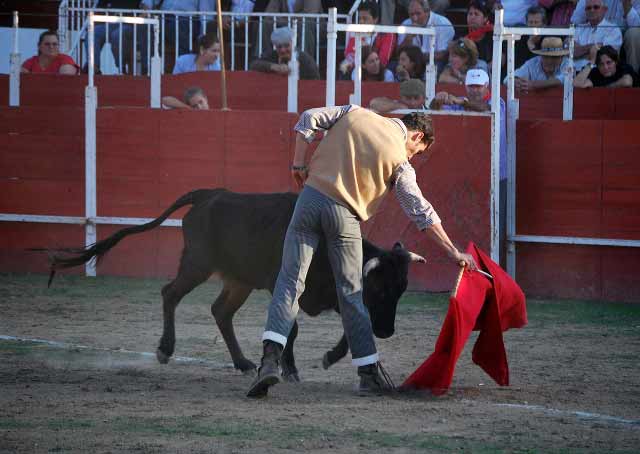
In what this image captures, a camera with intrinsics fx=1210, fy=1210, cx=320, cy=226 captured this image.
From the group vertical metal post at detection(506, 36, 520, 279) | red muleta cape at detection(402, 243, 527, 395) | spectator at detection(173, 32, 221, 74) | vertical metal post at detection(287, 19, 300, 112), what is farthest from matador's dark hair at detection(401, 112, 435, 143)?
spectator at detection(173, 32, 221, 74)

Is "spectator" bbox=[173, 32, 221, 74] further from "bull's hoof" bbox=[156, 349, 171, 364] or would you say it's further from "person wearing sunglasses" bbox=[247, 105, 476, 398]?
"person wearing sunglasses" bbox=[247, 105, 476, 398]

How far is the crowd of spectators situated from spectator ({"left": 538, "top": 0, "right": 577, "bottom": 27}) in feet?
0.03

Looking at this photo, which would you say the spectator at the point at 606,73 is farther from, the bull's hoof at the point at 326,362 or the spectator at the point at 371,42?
the bull's hoof at the point at 326,362

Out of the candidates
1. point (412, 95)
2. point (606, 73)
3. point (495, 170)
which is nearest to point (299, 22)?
point (412, 95)

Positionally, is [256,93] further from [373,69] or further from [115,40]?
[115,40]

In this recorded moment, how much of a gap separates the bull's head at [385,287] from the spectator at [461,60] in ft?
16.9

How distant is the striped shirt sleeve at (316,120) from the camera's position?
18.3 ft

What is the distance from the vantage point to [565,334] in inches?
325

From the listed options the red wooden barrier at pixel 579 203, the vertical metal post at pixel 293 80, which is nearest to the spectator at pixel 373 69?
the vertical metal post at pixel 293 80

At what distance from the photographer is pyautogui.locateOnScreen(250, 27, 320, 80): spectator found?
40.2 ft

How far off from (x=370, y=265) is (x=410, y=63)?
578cm

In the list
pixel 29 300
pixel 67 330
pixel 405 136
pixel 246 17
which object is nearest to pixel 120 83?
pixel 246 17

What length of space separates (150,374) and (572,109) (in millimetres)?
6413

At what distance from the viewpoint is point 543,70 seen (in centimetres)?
1198
